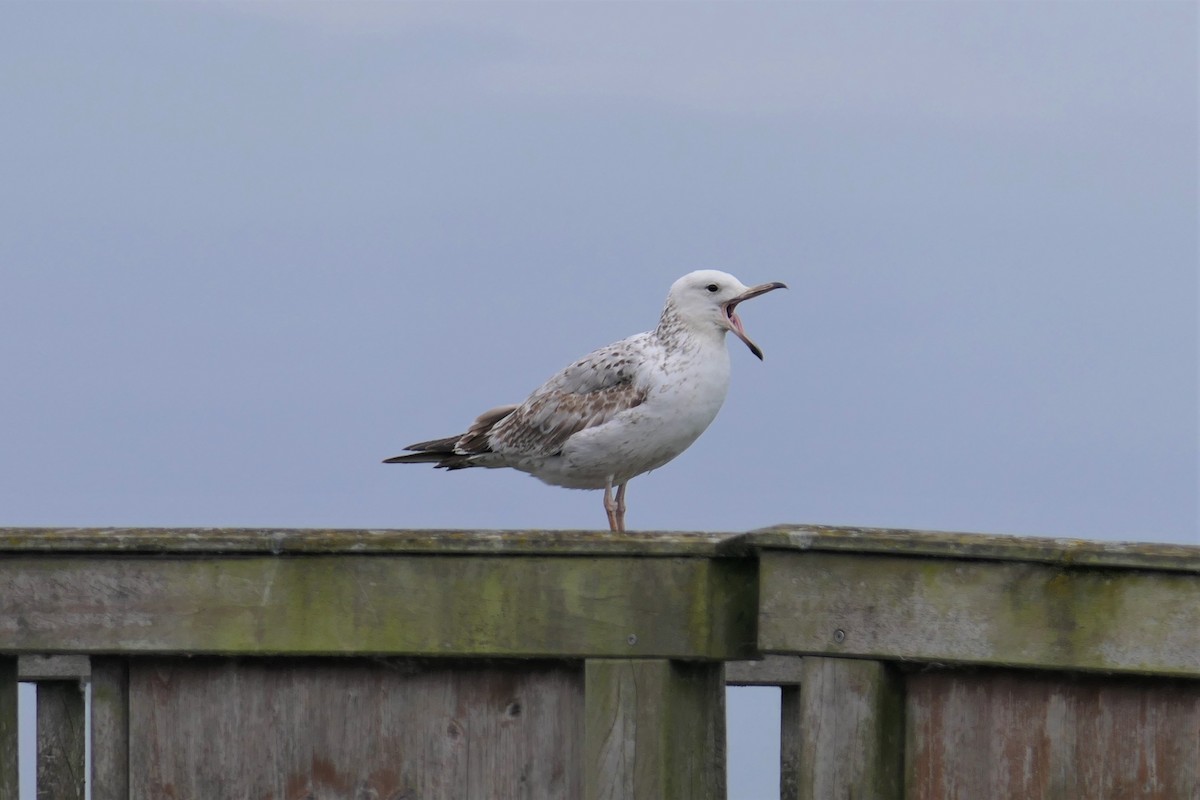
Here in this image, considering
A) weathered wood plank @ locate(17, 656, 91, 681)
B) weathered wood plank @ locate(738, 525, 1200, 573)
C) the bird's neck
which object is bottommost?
weathered wood plank @ locate(17, 656, 91, 681)

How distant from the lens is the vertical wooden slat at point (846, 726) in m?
3.93

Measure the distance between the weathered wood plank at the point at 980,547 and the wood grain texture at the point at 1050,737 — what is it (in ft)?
0.96

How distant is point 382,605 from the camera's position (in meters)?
4.20

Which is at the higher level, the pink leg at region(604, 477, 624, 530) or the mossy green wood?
the pink leg at region(604, 477, 624, 530)

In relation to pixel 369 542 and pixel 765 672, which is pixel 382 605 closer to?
pixel 369 542

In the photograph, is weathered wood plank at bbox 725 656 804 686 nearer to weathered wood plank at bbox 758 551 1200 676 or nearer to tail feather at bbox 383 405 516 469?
tail feather at bbox 383 405 516 469

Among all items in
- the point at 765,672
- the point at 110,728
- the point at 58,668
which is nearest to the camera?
the point at 110,728

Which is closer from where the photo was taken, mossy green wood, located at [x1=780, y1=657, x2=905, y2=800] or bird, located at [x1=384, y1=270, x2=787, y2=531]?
mossy green wood, located at [x1=780, y1=657, x2=905, y2=800]

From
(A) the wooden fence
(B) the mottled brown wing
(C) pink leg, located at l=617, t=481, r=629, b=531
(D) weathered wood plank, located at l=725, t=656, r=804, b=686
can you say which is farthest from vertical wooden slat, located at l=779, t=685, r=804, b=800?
(A) the wooden fence

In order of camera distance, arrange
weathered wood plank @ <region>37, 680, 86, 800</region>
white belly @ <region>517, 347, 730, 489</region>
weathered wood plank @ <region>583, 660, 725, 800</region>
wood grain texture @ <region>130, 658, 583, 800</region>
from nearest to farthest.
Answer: weathered wood plank @ <region>583, 660, 725, 800</region>, wood grain texture @ <region>130, 658, 583, 800</region>, weathered wood plank @ <region>37, 680, 86, 800</region>, white belly @ <region>517, 347, 730, 489</region>

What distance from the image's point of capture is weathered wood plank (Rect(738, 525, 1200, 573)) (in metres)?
3.74

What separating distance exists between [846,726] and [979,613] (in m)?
0.40

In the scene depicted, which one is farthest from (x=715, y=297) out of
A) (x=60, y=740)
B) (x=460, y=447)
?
(x=60, y=740)

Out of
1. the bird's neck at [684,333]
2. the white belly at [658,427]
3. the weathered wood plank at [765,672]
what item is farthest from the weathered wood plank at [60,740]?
the weathered wood plank at [765,672]
